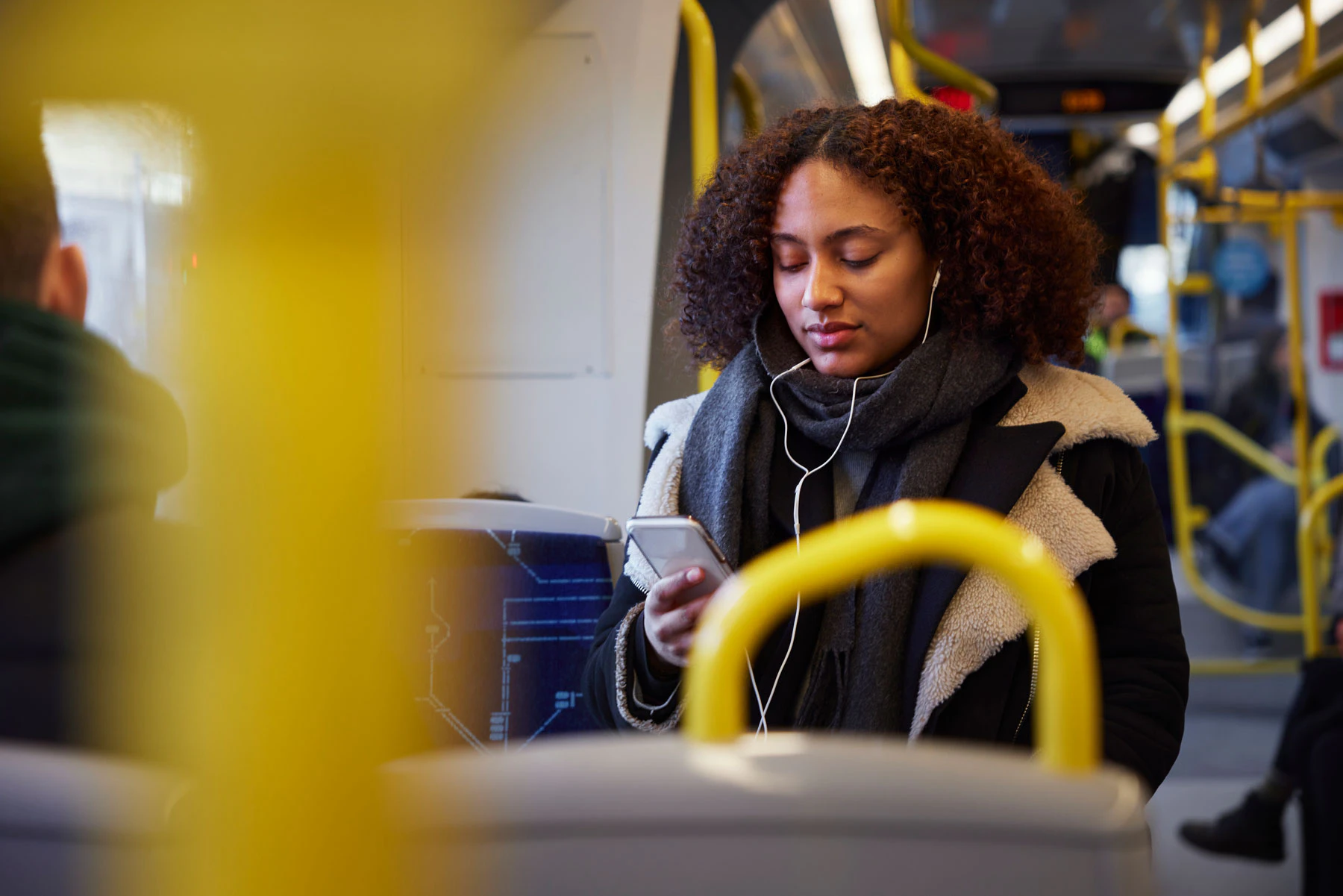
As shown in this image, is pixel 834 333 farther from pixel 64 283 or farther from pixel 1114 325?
pixel 1114 325

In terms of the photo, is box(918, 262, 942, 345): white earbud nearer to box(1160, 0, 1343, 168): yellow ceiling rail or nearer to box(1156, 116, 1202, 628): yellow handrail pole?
box(1160, 0, 1343, 168): yellow ceiling rail

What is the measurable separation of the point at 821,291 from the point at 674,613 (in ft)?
1.41

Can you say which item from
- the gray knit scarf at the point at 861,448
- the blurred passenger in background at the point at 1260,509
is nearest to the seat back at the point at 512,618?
the gray knit scarf at the point at 861,448

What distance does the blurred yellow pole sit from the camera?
461 mm

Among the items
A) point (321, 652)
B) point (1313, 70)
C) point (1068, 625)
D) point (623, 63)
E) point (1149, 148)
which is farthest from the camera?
point (1149, 148)

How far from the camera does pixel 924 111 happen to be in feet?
5.07

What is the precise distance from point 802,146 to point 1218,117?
942cm

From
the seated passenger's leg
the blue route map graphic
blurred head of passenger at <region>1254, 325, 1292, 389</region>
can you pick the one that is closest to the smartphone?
the blue route map graphic

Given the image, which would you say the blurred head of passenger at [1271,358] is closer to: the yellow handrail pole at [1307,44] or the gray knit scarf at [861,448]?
the yellow handrail pole at [1307,44]

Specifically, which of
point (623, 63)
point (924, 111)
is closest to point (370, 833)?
point (924, 111)

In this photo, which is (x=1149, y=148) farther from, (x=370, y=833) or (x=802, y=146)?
(x=370, y=833)

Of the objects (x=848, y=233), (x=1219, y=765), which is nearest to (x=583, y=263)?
(x=848, y=233)

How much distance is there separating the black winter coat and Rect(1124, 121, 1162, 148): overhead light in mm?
10901

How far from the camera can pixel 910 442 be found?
1438 millimetres
